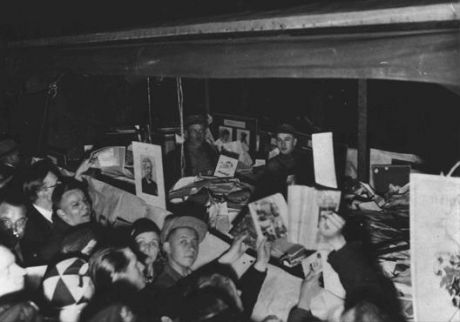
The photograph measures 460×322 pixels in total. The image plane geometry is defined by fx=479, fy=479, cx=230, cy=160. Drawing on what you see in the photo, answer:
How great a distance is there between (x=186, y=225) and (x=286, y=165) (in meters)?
2.50

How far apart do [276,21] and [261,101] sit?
717 centimetres

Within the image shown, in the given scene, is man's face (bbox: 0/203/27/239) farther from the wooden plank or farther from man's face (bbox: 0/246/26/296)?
the wooden plank

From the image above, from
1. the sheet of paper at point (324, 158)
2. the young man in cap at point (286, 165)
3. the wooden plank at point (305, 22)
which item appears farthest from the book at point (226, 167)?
the sheet of paper at point (324, 158)

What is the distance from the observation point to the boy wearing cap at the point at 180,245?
3.51m

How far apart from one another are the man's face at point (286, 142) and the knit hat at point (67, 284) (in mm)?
3416

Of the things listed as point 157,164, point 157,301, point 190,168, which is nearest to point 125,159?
point 190,168

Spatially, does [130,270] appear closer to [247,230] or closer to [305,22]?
[247,230]

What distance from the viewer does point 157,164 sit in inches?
150

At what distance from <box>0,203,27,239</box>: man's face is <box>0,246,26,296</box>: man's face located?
68cm

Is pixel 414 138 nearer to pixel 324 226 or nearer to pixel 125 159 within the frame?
pixel 125 159

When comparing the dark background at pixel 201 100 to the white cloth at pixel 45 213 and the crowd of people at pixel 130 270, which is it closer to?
the white cloth at pixel 45 213

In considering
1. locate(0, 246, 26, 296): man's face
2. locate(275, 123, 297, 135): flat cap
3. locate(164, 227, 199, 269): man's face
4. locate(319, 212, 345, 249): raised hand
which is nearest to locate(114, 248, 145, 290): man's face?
locate(164, 227, 199, 269): man's face

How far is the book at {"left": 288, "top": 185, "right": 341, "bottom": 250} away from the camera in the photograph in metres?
2.73

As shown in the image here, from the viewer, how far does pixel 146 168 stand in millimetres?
3943
